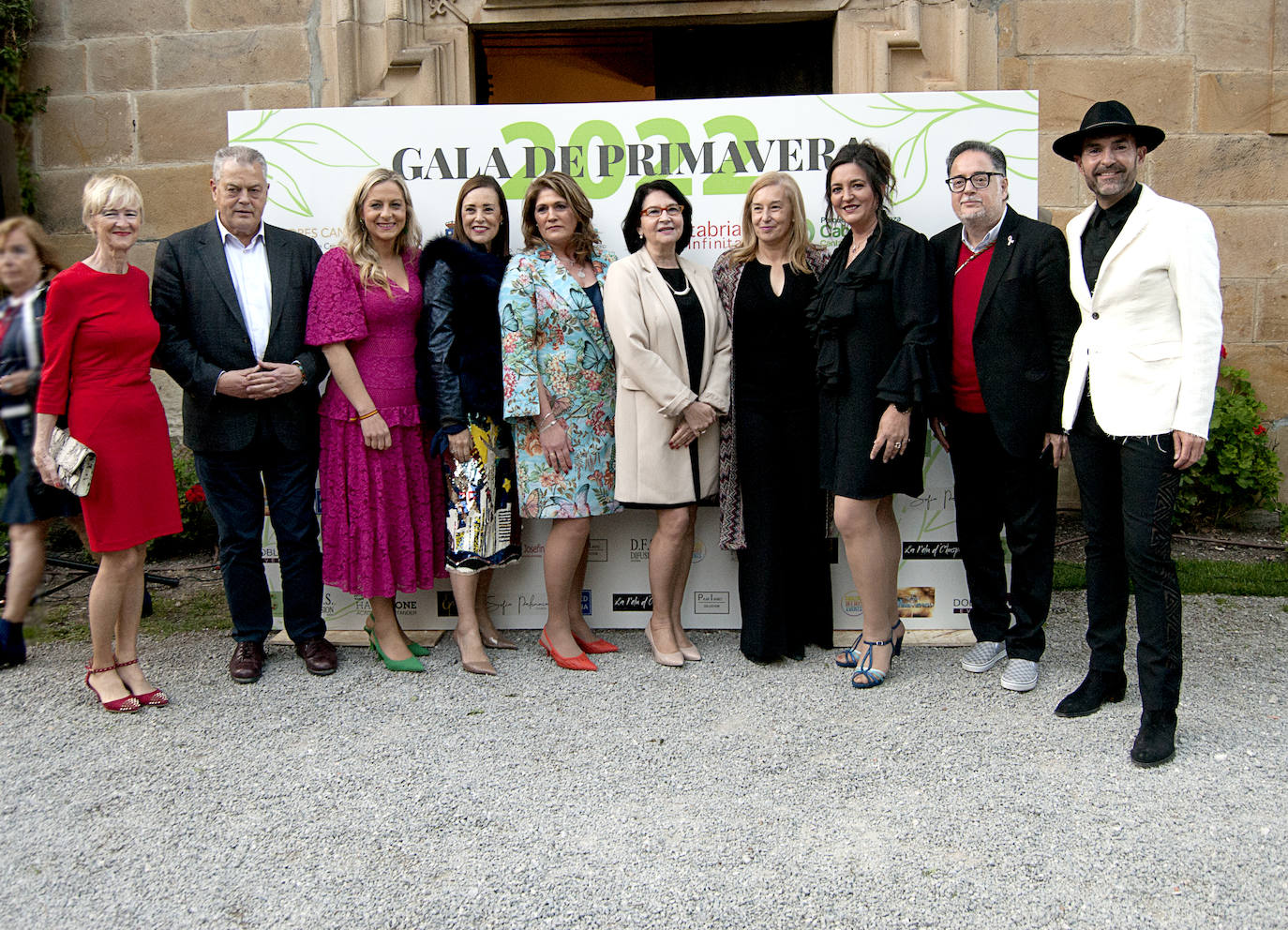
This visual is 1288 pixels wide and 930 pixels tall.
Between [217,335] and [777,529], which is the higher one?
[217,335]

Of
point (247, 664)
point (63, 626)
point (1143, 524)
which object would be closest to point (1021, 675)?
point (1143, 524)

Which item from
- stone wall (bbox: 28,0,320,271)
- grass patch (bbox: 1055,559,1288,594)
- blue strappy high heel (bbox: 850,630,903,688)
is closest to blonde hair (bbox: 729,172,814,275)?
blue strappy high heel (bbox: 850,630,903,688)

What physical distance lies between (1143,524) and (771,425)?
1.43 metres

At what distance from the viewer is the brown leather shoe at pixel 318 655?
13.5 ft

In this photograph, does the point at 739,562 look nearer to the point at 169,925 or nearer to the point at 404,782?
the point at 404,782

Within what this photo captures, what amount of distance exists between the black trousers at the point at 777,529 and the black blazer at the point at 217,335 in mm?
1849

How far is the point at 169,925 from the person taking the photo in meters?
2.36

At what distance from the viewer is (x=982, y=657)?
4027 millimetres

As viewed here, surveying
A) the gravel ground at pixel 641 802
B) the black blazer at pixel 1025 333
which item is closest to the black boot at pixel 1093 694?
the gravel ground at pixel 641 802

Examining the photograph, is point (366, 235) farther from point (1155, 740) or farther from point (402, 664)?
point (1155, 740)

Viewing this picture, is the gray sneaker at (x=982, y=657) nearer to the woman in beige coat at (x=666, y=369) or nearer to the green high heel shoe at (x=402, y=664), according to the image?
the woman in beige coat at (x=666, y=369)

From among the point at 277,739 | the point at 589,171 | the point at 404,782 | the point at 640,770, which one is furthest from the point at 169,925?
the point at 589,171

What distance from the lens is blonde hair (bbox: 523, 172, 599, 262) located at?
4004 millimetres

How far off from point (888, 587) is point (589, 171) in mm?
2251
